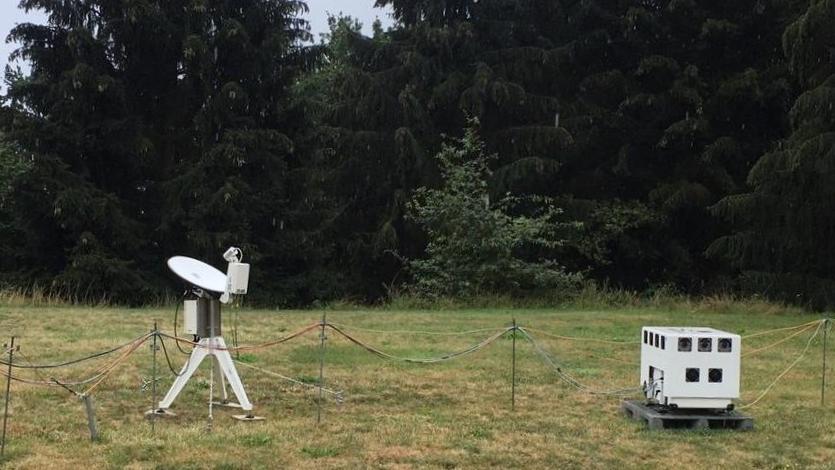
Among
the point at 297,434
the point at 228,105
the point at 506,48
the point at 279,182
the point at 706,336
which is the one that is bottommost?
the point at 297,434

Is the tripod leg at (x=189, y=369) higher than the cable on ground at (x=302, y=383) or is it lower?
higher

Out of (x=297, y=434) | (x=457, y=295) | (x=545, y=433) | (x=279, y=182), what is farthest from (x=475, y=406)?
(x=279, y=182)

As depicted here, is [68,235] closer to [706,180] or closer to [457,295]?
[457,295]

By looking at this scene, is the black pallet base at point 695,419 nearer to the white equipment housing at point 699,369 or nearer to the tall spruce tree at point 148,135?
the white equipment housing at point 699,369

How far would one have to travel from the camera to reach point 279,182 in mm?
23766

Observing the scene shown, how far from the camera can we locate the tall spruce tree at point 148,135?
2186 centimetres

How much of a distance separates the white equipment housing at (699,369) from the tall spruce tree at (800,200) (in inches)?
453

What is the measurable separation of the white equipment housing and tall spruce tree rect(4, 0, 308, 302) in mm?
16362

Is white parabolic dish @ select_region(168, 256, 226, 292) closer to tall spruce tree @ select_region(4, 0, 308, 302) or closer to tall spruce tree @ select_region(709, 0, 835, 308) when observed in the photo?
tall spruce tree @ select_region(709, 0, 835, 308)

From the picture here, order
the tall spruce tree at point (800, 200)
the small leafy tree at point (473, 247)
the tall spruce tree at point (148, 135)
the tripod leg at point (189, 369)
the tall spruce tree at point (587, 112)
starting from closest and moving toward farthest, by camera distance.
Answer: the tripod leg at point (189, 369), the tall spruce tree at point (800, 200), the small leafy tree at point (473, 247), the tall spruce tree at point (148, 135), the tall spruce tree at point (587, 112)

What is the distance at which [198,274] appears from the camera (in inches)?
283

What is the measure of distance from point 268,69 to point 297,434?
19.6 m

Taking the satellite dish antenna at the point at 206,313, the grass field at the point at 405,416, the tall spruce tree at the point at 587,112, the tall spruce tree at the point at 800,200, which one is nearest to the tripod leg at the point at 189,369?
the satellite dish antenna at the point at 206,313

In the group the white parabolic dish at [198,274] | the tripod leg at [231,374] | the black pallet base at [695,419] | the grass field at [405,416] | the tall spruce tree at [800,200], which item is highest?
the tall spruce tree at [800,200]
